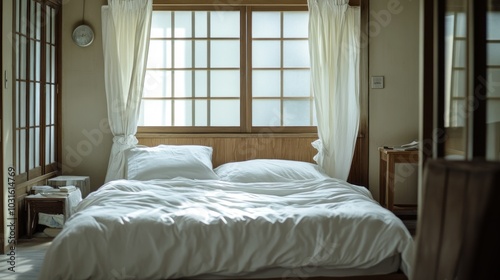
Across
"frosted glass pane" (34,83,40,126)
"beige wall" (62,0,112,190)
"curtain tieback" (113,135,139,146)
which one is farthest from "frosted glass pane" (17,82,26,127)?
"curtain tieback" (113,135,139,146)

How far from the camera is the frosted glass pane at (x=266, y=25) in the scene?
596cm

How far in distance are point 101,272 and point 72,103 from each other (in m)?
2.94

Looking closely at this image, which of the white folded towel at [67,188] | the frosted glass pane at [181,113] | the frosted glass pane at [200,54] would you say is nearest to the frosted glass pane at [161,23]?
the frosted glass pane at [200,54]

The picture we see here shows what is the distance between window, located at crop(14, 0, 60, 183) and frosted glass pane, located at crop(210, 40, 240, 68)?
144 cm

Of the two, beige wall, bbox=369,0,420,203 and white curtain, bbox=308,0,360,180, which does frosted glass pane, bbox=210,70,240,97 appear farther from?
beige wall, bbox=369,0,420,203

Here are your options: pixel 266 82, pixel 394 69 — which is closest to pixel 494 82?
pixel 394 69

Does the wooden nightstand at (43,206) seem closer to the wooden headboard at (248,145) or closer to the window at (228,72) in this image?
the wooden headboard at (248,145)

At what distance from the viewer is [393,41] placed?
5848 millimetres

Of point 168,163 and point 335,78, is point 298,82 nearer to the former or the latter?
point 335,78

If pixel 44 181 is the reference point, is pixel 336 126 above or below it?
above

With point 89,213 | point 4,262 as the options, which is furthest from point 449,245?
point 4,262

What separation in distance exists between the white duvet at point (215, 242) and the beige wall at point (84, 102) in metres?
2.29

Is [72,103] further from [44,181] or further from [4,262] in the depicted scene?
[4,262]

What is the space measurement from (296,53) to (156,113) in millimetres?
1434
